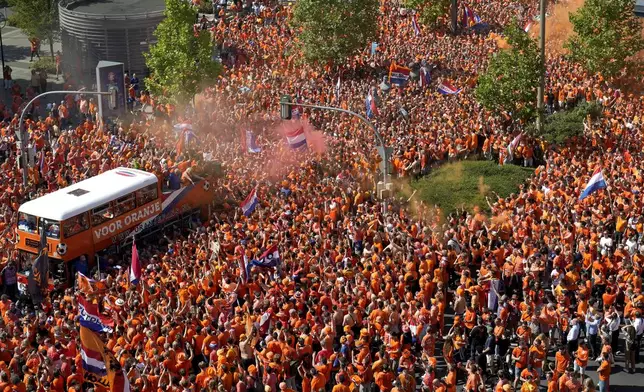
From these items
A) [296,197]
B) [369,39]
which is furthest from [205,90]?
[296,197]

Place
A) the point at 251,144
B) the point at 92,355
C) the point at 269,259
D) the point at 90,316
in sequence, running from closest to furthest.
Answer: the point at 92,355
the point at 90,316
the point at 269,259
the point at 251,144

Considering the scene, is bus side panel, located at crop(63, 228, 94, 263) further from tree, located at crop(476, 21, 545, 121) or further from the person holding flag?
tree, located at crop(476, 21, 545, 121)

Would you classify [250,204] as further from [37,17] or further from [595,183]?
[37,17]

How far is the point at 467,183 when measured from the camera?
115 ft

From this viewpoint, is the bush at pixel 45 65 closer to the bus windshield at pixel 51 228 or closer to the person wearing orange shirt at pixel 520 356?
the bus windshield at pixel 51 228

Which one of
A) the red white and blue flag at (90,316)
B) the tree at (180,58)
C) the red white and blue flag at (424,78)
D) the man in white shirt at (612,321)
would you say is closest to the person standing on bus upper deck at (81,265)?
the red white and blue flag at (90,316)

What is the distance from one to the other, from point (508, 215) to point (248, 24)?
80.3 feet

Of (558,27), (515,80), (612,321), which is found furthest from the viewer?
(558,27)

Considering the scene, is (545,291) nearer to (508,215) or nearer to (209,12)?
(508,215)

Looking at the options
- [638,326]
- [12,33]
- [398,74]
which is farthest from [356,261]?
[12,33]

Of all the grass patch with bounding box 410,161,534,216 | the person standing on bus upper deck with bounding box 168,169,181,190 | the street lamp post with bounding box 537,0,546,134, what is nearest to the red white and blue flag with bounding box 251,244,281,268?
the person standing on bus upper deck with bounding box 168,169,181,190

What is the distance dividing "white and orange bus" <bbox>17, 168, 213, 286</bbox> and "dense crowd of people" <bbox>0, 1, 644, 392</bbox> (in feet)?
2.18

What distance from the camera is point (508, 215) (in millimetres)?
30297

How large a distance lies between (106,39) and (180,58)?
8.98 m
